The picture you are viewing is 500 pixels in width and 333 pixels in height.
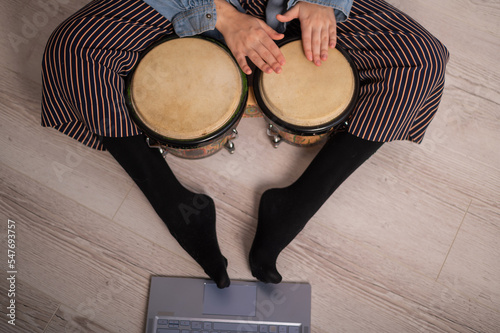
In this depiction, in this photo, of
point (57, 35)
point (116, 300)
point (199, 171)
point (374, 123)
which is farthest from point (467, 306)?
point (57, 35)

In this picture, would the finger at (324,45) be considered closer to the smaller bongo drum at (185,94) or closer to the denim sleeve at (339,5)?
the denim sleeve at (339,5)

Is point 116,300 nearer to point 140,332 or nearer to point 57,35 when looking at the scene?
point 140,332

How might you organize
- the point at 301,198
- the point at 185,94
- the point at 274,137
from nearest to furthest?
the point at 185,94 < the point at 301,198 < the point at 274,137

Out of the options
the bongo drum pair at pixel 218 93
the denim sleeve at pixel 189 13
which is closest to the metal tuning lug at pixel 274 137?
the bongo drum pair at pixel 218 93

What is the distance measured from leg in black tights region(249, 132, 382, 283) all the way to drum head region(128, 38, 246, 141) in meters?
0.24

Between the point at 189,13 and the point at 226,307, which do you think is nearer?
the point at 189,13

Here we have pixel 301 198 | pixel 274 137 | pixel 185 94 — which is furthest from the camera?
pixel 274 137

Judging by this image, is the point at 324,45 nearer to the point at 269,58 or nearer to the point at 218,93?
the point at 269,58

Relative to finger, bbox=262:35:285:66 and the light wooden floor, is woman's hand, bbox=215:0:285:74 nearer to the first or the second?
finger, bbox=262:35:285:66

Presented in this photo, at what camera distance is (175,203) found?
2.75ft

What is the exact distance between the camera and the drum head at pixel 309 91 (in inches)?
27.6

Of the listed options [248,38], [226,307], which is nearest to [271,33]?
[248,38]

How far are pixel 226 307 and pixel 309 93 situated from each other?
558 millimetres

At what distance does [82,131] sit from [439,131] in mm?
934
